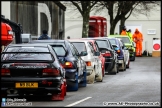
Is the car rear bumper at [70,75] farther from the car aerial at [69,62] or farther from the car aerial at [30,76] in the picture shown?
the car aerial at [30,76]

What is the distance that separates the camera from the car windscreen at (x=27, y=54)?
16984 mm

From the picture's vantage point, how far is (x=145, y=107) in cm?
1495

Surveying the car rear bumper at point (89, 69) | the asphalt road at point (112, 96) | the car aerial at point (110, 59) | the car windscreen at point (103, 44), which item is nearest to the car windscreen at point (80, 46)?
the car rear bumper at point (89, 69)

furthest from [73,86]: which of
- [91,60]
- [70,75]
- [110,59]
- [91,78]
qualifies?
[110,59]

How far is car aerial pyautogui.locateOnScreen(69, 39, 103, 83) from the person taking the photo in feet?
76.6

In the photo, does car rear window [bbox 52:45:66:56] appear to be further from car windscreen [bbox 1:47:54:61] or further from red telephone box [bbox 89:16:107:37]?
red telephone box [bbox 89:16:107:37]

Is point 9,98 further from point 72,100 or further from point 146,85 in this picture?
point 146,85

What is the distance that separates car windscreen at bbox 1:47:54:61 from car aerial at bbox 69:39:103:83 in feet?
17.3

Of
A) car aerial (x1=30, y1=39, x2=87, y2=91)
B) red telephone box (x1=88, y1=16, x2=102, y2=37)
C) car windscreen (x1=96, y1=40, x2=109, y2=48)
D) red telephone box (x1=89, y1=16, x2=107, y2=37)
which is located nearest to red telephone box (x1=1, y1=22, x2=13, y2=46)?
car aerial (x1=30, y1=39, x2=87, y2=91)

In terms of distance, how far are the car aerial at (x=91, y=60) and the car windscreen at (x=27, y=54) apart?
5262mm

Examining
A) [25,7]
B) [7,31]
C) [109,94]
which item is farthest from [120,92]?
[25,7]

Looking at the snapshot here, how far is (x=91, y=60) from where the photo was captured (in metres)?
23.4

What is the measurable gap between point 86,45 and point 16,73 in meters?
7.48

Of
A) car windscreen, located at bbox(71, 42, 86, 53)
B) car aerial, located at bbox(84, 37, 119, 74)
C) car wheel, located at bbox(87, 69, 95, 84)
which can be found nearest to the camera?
car wheel, located at bbox(87, 69, 95, 84)
